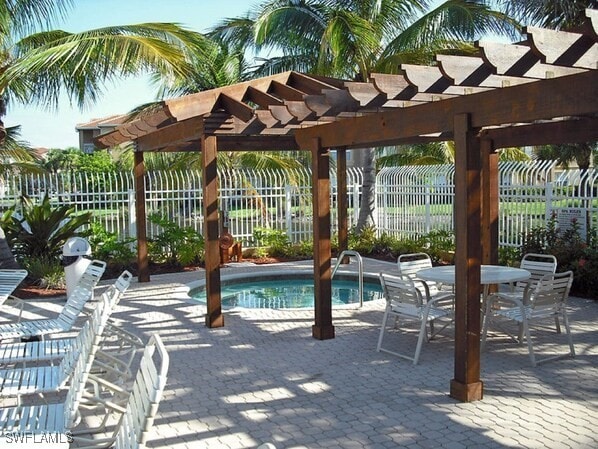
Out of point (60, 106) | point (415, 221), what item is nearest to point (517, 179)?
point (415, 221)

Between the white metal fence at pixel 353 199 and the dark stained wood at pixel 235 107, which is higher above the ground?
the dark stained wood at pixel 235 107

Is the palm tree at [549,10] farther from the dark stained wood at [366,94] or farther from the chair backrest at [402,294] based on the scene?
the dark stained wood at [366,94]

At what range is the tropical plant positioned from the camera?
1160 centimetres

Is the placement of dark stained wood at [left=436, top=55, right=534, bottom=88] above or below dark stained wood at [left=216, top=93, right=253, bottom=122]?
below

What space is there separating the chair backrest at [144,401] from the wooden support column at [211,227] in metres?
4.45

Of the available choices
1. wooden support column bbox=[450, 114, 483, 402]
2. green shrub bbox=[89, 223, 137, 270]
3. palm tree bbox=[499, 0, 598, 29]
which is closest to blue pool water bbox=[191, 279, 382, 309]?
green shrub bbox=[89, 223, 137, 270]

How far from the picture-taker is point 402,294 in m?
6.54

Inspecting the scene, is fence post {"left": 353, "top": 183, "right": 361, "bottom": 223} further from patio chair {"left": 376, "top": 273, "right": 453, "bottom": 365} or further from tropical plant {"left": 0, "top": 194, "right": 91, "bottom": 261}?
patio chair {"left": 376, "top": 273, "right": 453, "bottom": 365}

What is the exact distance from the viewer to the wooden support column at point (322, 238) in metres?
7.23

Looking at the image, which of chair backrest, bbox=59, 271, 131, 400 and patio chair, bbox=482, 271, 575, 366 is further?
patio chair, bbox=482, 271, 575, 366

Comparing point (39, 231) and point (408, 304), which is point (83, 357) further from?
point (39, 231)

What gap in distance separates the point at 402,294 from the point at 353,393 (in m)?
1.48

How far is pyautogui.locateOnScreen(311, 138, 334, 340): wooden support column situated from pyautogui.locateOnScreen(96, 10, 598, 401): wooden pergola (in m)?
0.01

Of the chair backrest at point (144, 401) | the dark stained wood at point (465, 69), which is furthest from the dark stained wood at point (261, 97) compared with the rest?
the chair backrest at point (144, 401)
